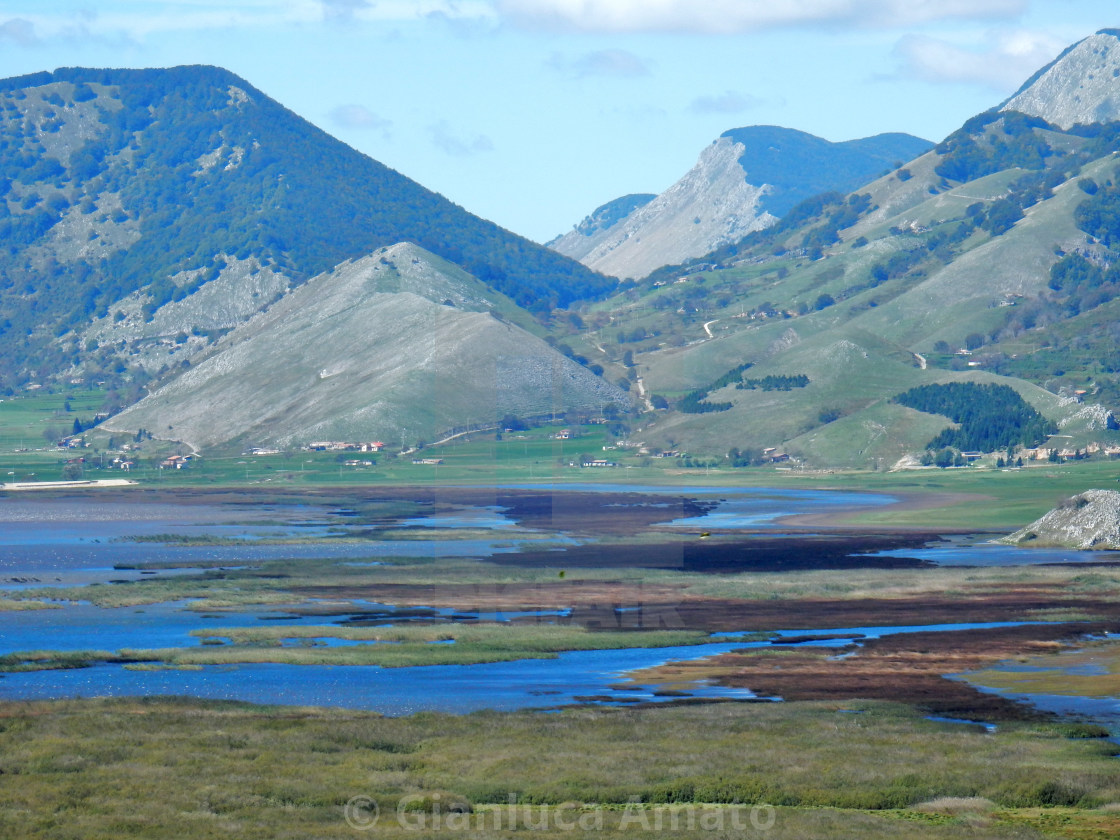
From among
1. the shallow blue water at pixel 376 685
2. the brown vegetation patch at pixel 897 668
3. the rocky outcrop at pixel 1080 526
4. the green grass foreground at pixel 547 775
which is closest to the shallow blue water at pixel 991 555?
the rocky outcrop at pixel 1080 526

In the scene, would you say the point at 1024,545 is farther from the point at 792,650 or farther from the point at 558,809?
the point at 558,809

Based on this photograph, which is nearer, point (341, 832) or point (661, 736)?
point (341, 832)

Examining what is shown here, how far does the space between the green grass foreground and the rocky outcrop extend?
81.6 m

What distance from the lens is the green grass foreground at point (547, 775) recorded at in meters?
46.3

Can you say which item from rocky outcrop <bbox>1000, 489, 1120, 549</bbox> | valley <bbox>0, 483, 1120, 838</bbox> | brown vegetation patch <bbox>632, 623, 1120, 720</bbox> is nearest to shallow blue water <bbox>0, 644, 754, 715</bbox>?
valley <bbox>0, 483, 1120, 838</bbox>

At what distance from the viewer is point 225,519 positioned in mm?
180750

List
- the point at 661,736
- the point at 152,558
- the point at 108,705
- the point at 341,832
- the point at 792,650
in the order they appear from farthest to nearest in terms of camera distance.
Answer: the point at 152,558
the point at 792,650
the point at 108,705
the point at 661,736
the point at 341,832

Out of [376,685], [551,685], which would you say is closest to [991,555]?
[551,685]

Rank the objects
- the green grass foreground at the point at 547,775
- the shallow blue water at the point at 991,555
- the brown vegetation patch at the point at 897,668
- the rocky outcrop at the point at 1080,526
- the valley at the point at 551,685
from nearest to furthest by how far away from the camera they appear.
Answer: the green grass foreground at the point at 547,775 < the valley at the point at 551,685 < the brown vegetation patch at the point at 897,668 < the shallow blue water at the point at 991,555 < the rocky outcrop at the point at 1080,526

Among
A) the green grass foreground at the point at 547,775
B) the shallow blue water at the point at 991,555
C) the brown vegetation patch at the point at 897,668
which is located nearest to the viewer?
the green grass foreground at the point at 547,775

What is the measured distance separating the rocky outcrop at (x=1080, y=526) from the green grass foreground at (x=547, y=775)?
81.6 meters

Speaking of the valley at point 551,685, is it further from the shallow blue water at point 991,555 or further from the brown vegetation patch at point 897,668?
the shallow blue water at point 991,555

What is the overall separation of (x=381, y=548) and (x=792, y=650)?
6967 centimetres

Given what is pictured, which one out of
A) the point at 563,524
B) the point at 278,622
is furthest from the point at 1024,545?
the point at 278,622
